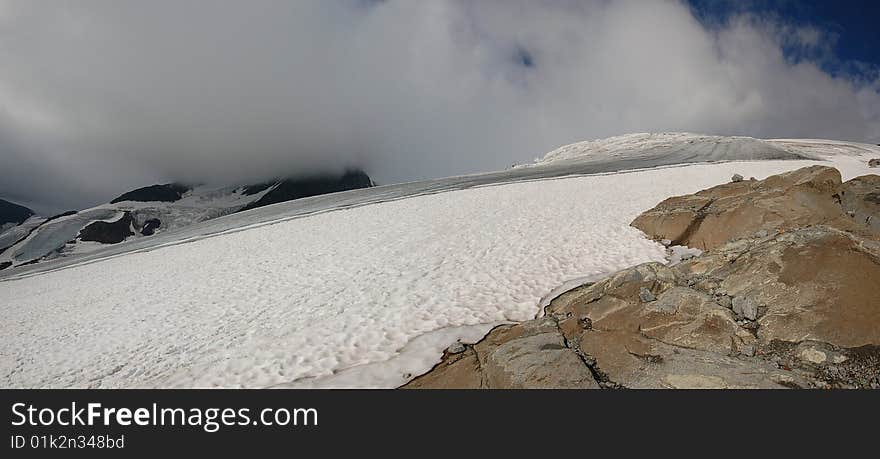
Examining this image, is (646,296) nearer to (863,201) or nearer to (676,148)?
(863,201)

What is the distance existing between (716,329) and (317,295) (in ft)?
32.9

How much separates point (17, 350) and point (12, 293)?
13.0m

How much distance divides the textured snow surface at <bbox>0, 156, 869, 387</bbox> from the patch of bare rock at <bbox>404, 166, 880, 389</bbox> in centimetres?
160

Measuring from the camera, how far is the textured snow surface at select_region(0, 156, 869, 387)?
801 cm

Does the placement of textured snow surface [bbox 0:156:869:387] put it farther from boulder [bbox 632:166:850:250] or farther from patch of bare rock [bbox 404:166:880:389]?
patch of bare rock [bbox 404:166:880:389]

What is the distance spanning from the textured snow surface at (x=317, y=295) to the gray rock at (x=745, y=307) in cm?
392

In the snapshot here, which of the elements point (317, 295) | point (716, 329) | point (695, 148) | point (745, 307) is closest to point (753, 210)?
point (745, 307)

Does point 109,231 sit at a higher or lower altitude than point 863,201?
higher

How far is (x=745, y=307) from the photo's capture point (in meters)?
6.10

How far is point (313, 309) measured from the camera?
34.6 feet

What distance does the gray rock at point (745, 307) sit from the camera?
596 centimetres

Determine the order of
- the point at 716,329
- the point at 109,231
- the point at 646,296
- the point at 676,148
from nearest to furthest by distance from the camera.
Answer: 1. the point at 716,329
2. the point at 646,296
3. the point at 676,148
4. the point at 109,231

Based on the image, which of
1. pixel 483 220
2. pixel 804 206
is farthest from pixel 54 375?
pixel 804 206
